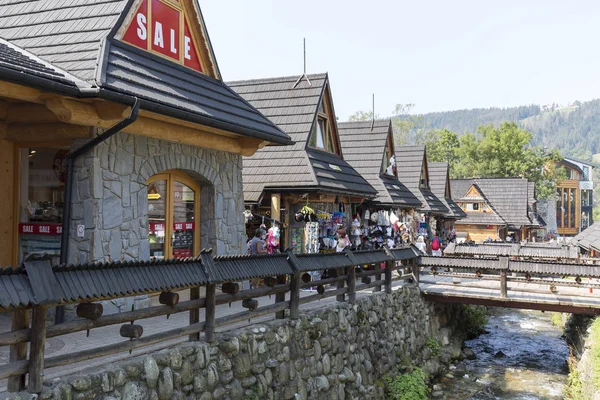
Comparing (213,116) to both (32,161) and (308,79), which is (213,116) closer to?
(32,161)

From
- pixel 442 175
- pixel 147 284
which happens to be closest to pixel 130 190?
pixel 147 284

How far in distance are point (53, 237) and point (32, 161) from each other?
47.0 inches

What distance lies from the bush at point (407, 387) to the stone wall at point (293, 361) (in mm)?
287

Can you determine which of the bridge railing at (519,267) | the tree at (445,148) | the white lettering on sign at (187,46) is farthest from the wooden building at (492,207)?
the white lettering on sign at (187,46)

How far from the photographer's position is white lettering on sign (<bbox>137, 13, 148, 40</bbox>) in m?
9.90

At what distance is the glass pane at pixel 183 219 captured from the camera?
35.2 feet

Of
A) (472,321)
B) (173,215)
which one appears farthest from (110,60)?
(472,321)

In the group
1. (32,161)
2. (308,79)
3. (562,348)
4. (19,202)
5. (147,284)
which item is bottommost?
(562,348)

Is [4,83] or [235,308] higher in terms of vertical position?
[4,83]

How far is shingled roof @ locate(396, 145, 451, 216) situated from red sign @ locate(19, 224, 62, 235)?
2179 centimetres

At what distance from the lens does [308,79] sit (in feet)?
59.3

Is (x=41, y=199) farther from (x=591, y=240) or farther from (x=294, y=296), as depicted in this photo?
(x=591, y=240)

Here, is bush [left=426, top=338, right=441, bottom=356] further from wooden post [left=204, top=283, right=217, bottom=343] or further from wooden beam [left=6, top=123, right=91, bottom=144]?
wooden beam [left=6, top=123, right=91, bottom=144]

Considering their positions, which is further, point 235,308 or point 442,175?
point 442,175
